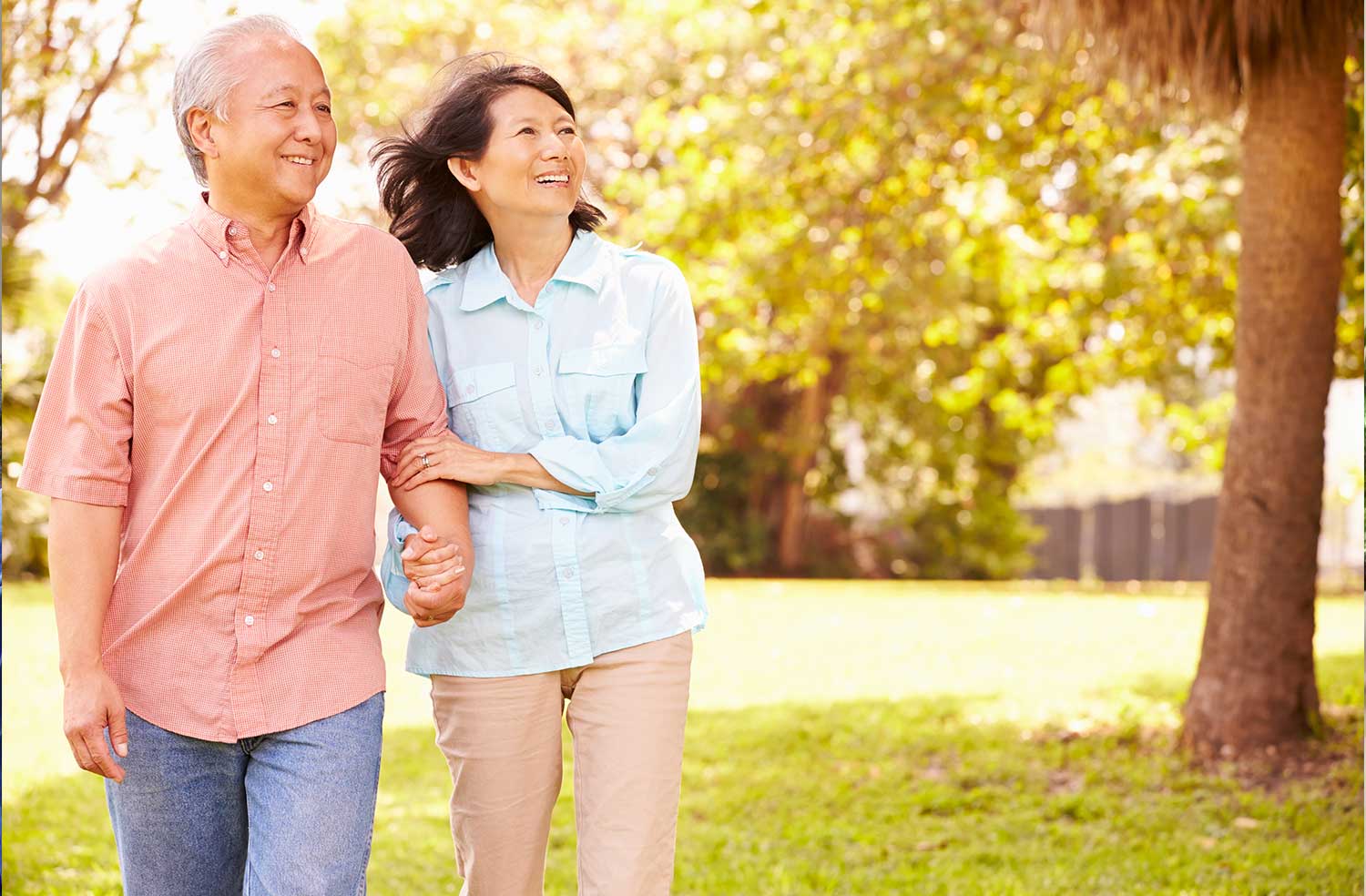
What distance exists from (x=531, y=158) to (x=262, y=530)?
1.03 m

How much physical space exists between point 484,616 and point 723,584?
14853mm

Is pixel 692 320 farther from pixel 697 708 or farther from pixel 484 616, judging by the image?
pixel 697 708

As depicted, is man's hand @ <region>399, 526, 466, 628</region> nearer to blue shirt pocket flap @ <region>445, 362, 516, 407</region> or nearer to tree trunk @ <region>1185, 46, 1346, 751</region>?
blue shirt pocket flap @ <region>445, 362, 516, 407</region>

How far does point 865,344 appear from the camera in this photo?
1728cm

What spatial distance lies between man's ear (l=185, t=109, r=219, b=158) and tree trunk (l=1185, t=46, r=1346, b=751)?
5.22 meters

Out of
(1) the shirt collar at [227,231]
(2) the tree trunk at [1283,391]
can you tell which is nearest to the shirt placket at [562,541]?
(1) the shirt collar at [227,231]

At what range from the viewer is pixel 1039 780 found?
6695 mm

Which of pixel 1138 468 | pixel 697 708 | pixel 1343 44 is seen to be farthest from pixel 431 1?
pixel 1138 468

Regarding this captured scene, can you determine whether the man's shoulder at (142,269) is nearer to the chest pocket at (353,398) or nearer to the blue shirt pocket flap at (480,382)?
the chest pocket at (353,398)

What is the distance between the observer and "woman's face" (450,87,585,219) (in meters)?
3.16

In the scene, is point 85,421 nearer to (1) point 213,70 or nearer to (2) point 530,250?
(1) point 213,70

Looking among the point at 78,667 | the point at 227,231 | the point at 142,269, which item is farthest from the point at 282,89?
the point at 78,667

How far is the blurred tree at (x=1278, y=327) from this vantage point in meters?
6.45

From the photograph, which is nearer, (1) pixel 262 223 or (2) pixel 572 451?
(1) pixel 262 223
